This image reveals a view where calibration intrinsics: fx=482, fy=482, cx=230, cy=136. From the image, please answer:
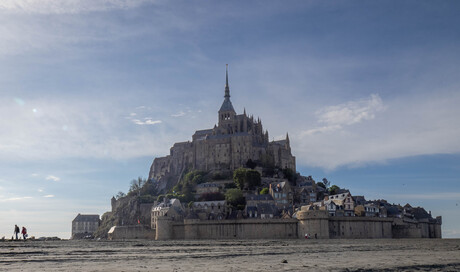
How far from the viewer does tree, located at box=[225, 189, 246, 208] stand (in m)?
87.3

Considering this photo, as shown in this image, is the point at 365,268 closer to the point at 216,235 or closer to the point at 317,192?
the point at 216,235

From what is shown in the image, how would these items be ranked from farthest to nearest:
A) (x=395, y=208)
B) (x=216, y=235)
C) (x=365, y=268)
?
(x=395, y=208) < (x=216, y=235) < (x=365, y=268)

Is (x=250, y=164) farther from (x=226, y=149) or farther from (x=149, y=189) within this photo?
(x=149, y=189)

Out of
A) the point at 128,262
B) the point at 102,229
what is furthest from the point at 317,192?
the point at 128,262

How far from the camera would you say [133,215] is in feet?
319

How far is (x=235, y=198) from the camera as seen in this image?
287 feet

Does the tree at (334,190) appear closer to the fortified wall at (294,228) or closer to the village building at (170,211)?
the fortified wall at (294,228)

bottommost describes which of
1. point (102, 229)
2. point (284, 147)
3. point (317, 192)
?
point (102, 229)

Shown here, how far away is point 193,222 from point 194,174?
36274mm

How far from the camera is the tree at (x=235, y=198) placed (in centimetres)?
8731

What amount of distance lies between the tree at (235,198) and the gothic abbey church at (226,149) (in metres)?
20.4

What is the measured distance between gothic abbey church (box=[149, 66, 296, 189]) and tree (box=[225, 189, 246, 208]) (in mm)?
20417

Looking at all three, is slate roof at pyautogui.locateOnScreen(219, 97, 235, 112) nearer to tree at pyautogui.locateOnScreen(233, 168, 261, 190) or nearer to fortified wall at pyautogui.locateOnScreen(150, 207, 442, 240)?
tree at pyautogui.locateOnScreen(233, 168, 261, 190)

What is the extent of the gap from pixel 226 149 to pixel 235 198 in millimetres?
25315
